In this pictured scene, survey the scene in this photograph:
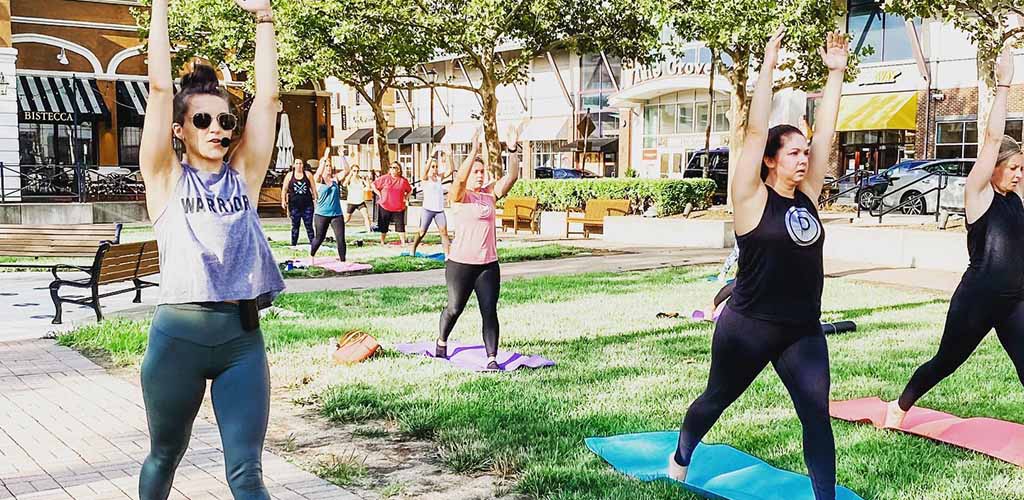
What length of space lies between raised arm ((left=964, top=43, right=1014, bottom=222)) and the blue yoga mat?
1909 millimetres

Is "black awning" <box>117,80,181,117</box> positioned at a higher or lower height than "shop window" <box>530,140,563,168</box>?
higher

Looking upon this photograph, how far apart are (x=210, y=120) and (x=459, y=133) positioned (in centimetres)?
6192

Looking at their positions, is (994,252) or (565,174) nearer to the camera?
(994,252)

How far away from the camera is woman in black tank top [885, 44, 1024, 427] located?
5336 mm

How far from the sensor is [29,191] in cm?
2752

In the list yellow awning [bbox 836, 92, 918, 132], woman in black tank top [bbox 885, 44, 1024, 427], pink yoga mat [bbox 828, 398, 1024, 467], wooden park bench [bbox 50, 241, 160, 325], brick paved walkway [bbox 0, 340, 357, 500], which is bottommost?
brick paved walkway [bbox 0, 340, 357, 500]

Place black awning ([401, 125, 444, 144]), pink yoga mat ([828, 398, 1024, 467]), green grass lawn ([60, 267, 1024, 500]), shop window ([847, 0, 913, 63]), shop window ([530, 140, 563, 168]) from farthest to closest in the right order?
black awning ([401, 125, 444, 144]) → shop window ([530, 140, 563, 168]) → shop window ([847, 0, 913, 63]) → pink yoga mat ([828, 398, 1024, 467]) → green grass lawn ([60, 267, 1024, 500])

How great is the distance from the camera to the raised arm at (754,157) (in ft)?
13.2

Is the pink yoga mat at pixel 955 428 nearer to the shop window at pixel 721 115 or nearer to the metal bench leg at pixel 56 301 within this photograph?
the metal bench leg at pixel 56 301

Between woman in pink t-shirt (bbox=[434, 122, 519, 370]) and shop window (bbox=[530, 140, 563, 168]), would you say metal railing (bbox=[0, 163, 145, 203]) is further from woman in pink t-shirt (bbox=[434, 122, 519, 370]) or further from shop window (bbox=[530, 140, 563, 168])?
shop window (bbox=[530, 140, 563, 168])

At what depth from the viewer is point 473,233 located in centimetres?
733

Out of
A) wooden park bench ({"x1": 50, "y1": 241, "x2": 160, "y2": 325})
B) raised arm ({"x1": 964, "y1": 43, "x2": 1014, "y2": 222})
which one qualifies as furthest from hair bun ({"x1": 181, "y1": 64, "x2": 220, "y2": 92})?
wooden park bench ({"x1": 50, "y1": 241, "x2": 160, "y2": 325})

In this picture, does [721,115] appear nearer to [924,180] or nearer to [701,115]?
[701,115]

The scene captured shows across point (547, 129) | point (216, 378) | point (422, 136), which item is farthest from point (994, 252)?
point (422, 136)
